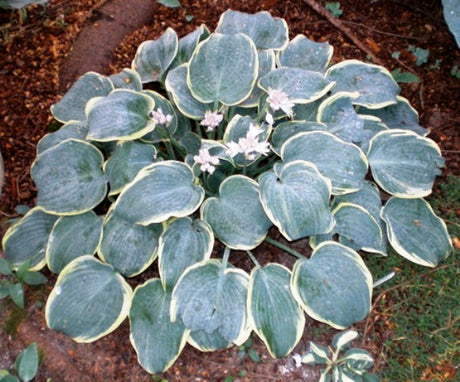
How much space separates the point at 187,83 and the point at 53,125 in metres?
0.74

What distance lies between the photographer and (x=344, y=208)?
6.09ft

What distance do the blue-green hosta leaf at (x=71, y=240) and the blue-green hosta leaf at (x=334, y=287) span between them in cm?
73

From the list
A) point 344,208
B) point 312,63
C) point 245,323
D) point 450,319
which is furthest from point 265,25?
point 450,319

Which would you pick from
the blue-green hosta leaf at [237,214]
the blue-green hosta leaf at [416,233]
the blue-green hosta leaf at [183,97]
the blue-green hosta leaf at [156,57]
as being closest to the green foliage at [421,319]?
the blue-green hosta leaf at [416,233]

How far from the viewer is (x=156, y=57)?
2098 mm

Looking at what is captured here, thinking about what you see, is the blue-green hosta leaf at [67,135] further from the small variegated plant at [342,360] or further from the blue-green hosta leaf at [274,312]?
the small variegated plant at [342,360]

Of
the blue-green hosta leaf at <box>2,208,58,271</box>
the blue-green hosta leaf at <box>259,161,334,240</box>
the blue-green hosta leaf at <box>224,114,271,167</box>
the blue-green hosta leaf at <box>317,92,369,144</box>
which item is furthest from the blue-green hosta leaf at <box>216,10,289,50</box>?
the blue-green hosta leaf at <box>2,208,58,271</box>

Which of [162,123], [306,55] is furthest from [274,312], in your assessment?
[306,55]

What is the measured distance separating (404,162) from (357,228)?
32 cm

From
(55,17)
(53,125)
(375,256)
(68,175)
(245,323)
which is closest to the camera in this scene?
(245,323)

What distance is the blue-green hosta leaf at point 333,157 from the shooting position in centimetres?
176

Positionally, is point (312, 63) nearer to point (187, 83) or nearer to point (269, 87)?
point (269, 87)

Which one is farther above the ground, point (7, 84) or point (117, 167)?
point (117, 167)

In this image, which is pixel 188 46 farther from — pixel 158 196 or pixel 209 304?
pixel 209 304
